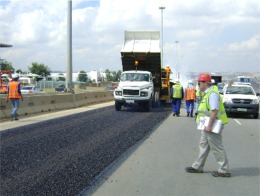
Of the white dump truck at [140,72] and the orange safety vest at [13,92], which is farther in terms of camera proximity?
the white dump truck at [140,72]

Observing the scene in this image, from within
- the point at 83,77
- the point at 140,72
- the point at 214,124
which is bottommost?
the point at 214,124

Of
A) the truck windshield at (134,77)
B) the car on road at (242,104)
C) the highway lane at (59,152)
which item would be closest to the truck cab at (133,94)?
the truck windshield at (134,77)

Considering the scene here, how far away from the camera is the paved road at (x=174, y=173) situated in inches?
244

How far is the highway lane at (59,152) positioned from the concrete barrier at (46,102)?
1682mm

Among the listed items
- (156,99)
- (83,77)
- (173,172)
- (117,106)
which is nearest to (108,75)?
(83,77)

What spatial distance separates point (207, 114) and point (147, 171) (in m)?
1.52

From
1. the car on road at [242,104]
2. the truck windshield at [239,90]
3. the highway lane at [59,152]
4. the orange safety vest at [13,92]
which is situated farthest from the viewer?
the truck windshield at [239,90]

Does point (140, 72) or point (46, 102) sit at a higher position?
point (140, 72)

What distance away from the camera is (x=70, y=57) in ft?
84.5

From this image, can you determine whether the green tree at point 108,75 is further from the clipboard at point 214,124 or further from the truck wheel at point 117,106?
the clipboard at point 214,124

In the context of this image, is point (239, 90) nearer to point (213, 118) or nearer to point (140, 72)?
point (140, 72)

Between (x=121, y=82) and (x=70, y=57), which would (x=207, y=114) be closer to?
(x=121, y=82)

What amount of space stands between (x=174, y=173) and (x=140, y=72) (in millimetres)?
15752

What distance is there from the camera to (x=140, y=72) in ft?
75.0
